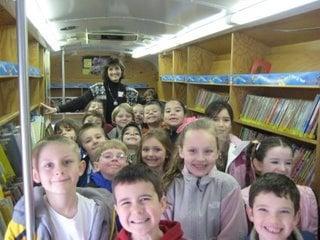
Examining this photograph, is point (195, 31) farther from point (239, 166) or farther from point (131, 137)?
point (239, 166)

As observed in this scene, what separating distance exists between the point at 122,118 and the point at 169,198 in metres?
1.81

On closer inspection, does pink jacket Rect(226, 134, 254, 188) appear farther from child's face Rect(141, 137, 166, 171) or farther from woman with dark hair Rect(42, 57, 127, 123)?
woman with dark hair Rect(42, 57, 127, 123)

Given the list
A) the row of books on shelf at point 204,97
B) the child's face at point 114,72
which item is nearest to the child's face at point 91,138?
the child's face at point 114,72

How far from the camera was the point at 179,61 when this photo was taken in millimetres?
6305

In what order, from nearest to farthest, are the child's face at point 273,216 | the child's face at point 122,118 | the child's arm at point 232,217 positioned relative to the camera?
1. the child's face at point 273,216
2. the child's arm at point 232,217
3. the child's face at point 122,118

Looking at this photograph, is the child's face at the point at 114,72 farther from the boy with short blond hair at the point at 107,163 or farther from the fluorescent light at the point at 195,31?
the boy with short blond hair at the point at 107,163

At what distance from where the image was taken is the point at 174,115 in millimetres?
3039

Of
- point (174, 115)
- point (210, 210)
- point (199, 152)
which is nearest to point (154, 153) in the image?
point (199, 152)

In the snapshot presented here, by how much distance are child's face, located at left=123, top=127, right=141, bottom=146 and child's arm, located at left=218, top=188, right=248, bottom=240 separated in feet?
4.20

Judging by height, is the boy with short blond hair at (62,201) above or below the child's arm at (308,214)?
above

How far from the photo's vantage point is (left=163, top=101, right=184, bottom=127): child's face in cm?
304

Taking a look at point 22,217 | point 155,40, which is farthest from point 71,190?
point 155,40

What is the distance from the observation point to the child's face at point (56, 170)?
135 centimetres

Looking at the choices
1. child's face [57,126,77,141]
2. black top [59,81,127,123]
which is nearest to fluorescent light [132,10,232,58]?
black top [59,81,127,123]
